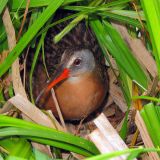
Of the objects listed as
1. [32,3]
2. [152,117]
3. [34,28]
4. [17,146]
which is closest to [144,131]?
[152,117]

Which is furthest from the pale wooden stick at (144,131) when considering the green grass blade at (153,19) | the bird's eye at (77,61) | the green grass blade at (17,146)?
the bird's eye at (77,61)

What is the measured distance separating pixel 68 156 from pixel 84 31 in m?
0.98

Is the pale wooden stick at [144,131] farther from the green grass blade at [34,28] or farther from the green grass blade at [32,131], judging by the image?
the green grass blade at [34,28]

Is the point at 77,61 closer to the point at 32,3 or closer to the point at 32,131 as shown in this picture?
the point at 32,3

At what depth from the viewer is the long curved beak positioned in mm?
2965

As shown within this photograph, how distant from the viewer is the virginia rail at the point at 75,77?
3.10m

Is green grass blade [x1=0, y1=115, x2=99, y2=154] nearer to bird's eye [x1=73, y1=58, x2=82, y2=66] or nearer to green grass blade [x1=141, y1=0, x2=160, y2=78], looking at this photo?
green grass blade [x1=141, y1=0, x2=160, y2=78]

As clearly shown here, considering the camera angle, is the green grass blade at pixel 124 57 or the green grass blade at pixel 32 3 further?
the green grass blade at pixel 124 57

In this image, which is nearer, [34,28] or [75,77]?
[34,28]

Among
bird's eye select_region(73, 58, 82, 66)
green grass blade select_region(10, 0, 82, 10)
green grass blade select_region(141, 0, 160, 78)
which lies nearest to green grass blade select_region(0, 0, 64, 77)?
green grass blade select_region(10, 0, 82, 10)

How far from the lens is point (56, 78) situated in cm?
299

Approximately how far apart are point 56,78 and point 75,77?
0.25 metres

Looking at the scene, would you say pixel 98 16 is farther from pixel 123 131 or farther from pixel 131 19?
pixel 123 131

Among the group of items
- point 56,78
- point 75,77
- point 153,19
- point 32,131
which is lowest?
point 75,77
